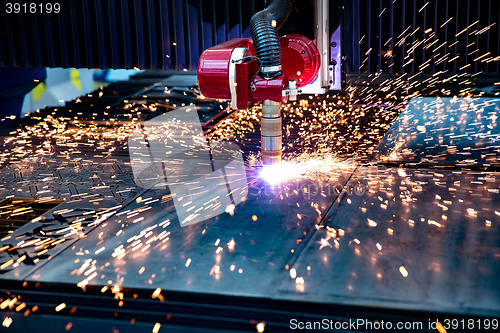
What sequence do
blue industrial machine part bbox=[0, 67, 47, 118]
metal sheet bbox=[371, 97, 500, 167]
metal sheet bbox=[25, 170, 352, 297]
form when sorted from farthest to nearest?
blue industrial machine part bbox=[0, 67, 47, 118] < metal sheet bbox=[371, 97, 500, 167] < metal sheet bbox=[25, 170, 352, 297]

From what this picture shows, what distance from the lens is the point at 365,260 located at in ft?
4.78

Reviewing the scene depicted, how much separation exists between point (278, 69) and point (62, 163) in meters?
1.42

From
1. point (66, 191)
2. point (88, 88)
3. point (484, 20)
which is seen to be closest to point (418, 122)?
point (484, 20)

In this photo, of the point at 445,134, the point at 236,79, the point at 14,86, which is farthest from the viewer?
the point at 14,86

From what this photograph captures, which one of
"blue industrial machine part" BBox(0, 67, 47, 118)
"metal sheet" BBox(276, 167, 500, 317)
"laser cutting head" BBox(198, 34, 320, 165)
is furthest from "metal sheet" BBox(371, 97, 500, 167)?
"blue industrial machine part" BBox(0, 67, 47, 118)

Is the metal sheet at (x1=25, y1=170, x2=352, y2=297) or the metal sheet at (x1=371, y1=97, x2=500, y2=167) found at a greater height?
the metal sheet at (x1=371, y1=97, x2=500, y2=167)

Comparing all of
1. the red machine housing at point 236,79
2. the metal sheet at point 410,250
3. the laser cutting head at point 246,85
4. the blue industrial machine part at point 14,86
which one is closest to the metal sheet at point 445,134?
the metal sheet at point 410,250

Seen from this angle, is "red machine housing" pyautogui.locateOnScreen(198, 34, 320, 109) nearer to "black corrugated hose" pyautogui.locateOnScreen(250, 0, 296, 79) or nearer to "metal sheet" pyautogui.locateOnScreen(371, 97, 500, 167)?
"black corrugated hose" pyautogui.locateOnScreen(250, 0, 296, 79)

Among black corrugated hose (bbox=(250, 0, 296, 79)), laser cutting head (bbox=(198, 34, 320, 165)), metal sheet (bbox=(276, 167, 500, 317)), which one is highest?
black corrugated hose (bbox=(250, 0, 296, 79))

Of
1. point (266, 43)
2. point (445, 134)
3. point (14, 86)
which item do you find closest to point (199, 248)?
point (266, 43)

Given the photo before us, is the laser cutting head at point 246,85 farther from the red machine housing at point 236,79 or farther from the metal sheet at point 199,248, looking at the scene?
the metal sheet at point 199,248

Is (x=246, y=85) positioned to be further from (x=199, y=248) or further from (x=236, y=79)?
(x=199, y=248)

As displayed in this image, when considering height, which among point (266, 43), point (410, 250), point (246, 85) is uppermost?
point (266, 43)

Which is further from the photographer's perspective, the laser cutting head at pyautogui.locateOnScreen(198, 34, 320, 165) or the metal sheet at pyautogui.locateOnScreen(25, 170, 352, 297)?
the laser cutting head at pyautogui.locateOnScreen(198, 34, 320, 165)
